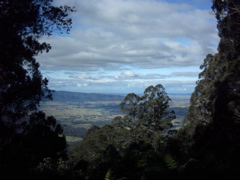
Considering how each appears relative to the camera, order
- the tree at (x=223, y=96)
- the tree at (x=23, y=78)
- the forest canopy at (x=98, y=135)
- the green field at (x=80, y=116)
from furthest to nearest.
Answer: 1. the green field at (x=80, y=116)
2. the tree at (x=223, y=96)
3. the tree at (x=23, y=78)
4. the forest canopy at (x=98, y=135)

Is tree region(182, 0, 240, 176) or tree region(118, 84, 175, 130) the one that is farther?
tree region(118, 84, 175, 130)

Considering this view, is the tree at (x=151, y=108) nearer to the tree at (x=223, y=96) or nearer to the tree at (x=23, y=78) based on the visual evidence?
the tree at (x=223, y=96)

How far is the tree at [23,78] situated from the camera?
31.1ft

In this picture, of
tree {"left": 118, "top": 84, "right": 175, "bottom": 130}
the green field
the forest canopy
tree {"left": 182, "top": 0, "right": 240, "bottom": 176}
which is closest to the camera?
the forest canopy

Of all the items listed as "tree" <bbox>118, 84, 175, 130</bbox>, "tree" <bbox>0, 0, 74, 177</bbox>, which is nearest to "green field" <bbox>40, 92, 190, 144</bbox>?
"tree" <bbox>118, 84, 175, 130</bbox>

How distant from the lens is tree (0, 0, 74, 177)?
31.1 feet

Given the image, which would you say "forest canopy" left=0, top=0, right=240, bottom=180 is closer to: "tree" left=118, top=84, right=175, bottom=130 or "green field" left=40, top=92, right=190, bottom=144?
"tree" left=118, top=84, right=175, bottom=130

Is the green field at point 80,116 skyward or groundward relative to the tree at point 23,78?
groundward

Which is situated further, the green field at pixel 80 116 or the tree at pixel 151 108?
the green field at pixel 80 116

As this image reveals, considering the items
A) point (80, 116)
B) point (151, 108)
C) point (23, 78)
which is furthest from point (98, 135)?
point (80, 116)

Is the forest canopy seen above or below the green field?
above

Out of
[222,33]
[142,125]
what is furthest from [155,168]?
[142,125]

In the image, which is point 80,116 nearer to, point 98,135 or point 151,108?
point 151,108

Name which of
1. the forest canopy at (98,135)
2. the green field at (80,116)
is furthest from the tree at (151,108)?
the green field at (80,116)
